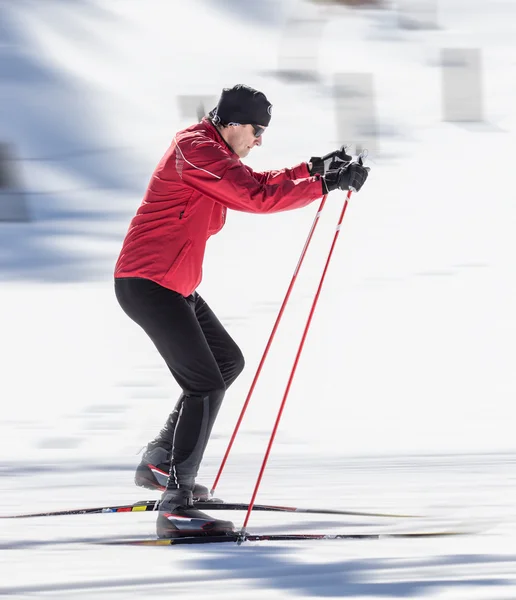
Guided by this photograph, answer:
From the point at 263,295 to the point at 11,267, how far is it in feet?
9.23

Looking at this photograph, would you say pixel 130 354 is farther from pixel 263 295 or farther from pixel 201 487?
pixel 201 487

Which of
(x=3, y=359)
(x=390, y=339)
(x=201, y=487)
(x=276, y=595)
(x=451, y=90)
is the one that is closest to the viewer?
(x=276, y=595)

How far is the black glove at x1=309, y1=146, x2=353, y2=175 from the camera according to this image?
3.39m

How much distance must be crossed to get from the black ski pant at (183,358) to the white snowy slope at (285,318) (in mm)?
300

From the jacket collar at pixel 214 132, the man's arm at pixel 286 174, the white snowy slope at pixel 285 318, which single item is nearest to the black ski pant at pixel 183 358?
the white snowy slope at pixel 285 318

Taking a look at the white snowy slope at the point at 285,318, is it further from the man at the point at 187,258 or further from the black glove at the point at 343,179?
the black glove at the point at 343,179

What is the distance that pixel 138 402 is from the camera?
5.46 metres

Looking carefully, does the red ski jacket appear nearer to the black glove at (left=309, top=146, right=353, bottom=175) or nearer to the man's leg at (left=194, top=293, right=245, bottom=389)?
the man's leg at (left=194, top=293, right=245, bottom=389)

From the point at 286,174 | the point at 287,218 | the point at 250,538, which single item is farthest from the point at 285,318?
the point at 250,538

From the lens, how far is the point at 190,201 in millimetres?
3059

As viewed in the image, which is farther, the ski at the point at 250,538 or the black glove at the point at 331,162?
the black glove at the point at 331,162

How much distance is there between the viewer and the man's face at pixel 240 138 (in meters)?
3.13

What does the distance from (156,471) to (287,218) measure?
7904 mm

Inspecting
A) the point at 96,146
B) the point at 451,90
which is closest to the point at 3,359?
the point at 96,146
